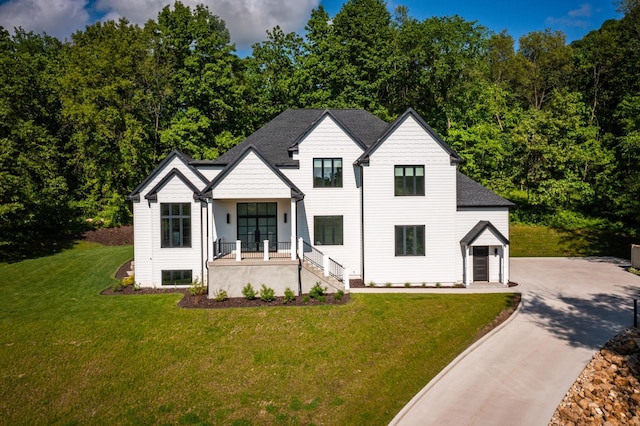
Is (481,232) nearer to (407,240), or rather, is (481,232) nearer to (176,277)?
(407,240)

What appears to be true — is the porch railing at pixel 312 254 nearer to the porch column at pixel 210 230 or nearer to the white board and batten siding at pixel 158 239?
the porch column at pixel 210 230

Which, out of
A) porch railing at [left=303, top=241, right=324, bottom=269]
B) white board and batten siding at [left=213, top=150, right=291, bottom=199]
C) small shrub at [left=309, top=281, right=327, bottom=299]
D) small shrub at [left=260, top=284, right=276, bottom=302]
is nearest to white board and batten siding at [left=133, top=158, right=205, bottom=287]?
white board and batten siding at [left=213, top=150, right=291, bottom=199]

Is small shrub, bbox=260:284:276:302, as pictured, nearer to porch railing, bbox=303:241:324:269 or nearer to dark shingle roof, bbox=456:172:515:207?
porch railing, bbox=303:241:324:269

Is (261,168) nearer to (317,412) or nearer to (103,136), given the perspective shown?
(317,412)

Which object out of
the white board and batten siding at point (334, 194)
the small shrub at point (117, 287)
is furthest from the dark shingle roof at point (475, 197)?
the small shrub at point (117, 287)

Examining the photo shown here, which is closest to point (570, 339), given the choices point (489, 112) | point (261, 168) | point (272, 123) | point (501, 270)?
point (501, 270)
